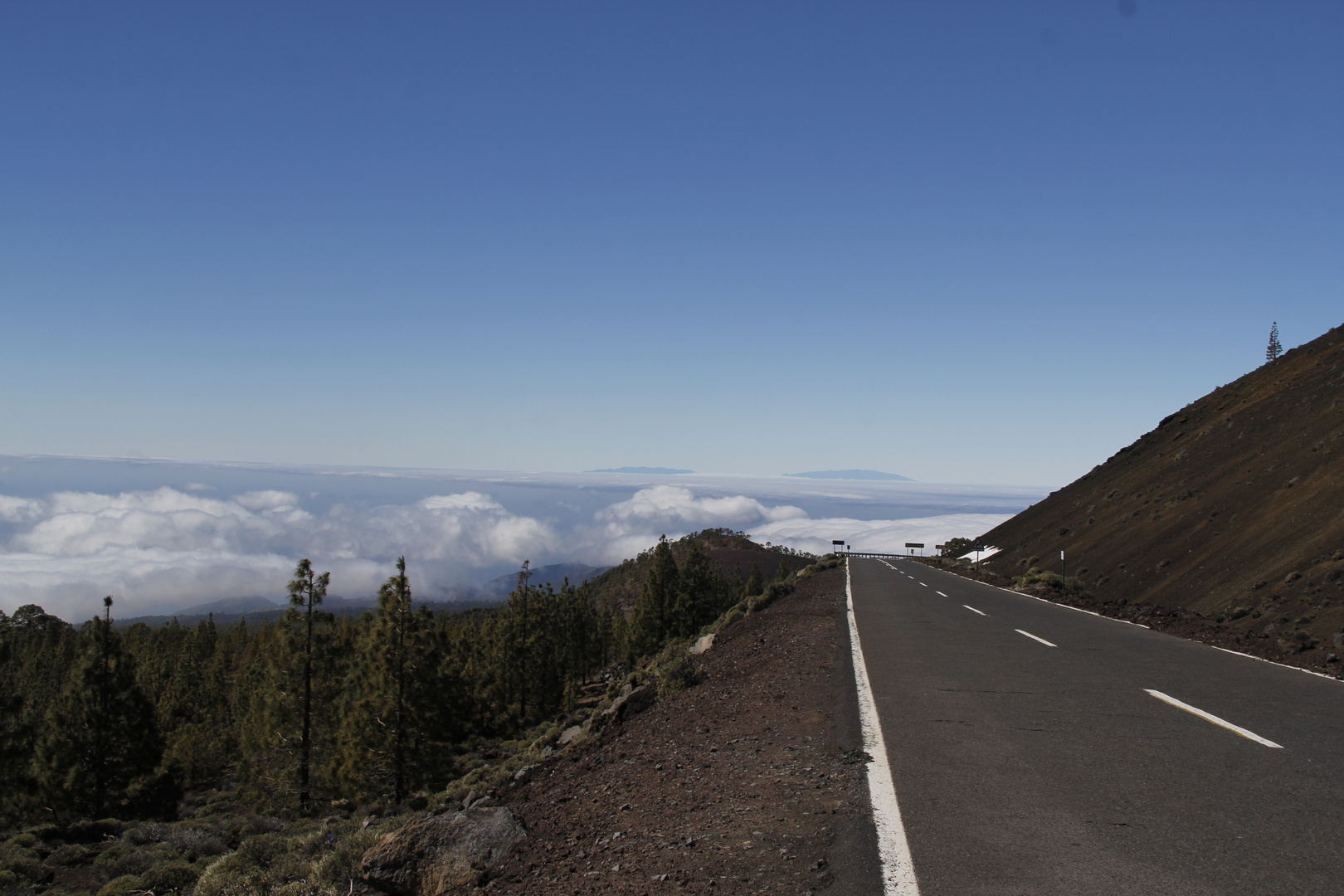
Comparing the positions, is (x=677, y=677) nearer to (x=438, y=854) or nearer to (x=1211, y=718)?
(x=438, y=854)

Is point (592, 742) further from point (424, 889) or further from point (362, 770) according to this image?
point (362, 770)

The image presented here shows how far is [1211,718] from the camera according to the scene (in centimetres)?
755

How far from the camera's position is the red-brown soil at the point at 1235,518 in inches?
725

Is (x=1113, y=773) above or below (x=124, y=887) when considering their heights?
above

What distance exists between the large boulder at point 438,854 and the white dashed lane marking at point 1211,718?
659cm

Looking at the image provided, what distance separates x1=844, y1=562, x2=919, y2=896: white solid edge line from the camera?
3891 mm

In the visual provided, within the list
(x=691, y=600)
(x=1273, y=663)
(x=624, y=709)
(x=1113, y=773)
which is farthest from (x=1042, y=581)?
(x=691, y=600)

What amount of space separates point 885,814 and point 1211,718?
4.86 meters

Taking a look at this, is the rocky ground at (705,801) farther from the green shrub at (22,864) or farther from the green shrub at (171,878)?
the green shrub at (22,864)

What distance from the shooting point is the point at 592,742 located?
31.6ft

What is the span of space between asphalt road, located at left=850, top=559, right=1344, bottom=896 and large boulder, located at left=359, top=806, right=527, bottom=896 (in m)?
3.05

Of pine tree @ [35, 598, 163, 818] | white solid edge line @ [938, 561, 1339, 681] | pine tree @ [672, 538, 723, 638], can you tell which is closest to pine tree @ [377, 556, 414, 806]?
pine tree @ [35, 598, 163, 818]

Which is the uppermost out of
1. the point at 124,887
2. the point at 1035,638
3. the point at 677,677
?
the point at 1035,638

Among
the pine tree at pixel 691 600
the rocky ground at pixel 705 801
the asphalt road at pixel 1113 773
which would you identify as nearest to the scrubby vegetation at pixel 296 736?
the pine tree at pixel 691 600
